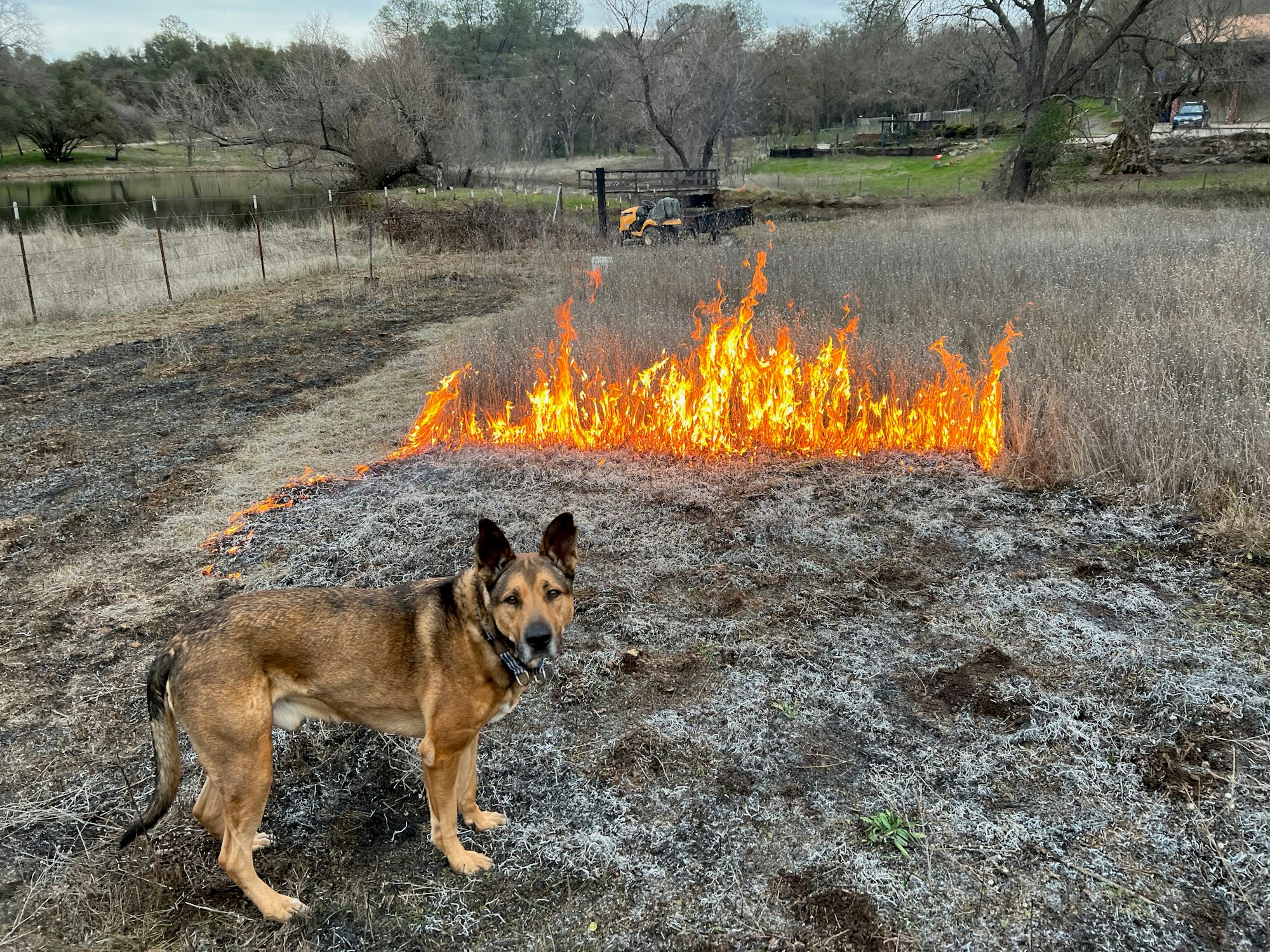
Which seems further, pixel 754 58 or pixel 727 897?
pixel 754 58

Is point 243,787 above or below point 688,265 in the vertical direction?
below

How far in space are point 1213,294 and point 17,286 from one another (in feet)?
68.4

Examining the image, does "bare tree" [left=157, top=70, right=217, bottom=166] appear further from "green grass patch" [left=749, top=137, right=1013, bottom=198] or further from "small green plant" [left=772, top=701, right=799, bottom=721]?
"small green plant" [left=772, top=701, right=799, bottom=721]

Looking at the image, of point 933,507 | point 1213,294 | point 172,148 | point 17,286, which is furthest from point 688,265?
point 172,148

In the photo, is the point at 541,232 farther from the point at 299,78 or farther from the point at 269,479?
the point at 299,78

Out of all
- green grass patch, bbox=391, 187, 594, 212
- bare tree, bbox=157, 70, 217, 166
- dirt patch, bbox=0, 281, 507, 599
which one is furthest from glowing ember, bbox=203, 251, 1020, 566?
bare tree, bbox=157, 70, 217, 166

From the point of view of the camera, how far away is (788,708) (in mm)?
3979

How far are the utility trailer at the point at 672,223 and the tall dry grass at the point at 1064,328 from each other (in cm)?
418

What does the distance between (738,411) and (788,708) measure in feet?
13.5

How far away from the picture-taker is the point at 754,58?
5619 centimetres

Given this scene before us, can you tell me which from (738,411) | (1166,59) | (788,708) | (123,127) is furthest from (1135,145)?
(123,127)

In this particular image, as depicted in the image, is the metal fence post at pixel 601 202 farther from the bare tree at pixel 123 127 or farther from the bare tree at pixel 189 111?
the bare tree at pixel 123 127

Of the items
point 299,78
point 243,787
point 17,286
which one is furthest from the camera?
point 299,78

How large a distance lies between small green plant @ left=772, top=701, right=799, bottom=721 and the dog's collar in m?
1.57
